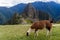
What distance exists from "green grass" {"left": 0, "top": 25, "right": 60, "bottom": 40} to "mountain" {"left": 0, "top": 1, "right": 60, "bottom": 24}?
0.50 ft

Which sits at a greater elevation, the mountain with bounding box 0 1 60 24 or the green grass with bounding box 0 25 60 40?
the mountain with bounding box 0 1 60 24

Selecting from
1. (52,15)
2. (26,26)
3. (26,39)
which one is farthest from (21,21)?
(52,15)

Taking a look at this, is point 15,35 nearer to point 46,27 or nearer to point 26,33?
point 26,33

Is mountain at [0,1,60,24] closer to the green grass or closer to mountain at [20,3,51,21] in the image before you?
mountain at [20,3,51,21]

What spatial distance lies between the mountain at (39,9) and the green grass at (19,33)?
15cm

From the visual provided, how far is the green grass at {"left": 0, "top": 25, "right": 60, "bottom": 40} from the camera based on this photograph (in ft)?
7.76

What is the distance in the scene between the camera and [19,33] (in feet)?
7.83

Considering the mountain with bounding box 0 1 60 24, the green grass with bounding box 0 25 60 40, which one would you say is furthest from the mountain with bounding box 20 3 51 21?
the green grass with bounding box 0 25 60 40

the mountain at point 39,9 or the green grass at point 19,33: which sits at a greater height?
the mountain at point 39,9

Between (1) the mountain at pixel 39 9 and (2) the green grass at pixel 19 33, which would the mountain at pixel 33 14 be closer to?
(1) the mountain at pixel 39 9

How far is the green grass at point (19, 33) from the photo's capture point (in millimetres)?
2365

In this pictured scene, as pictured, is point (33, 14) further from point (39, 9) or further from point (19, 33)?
point (19, 33)

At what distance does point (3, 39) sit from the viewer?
235 centimetres

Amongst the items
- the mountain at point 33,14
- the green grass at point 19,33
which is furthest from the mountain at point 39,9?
the green grass at point 19,33
